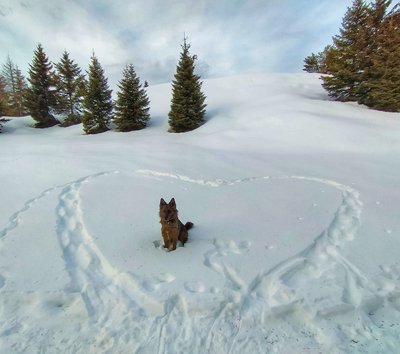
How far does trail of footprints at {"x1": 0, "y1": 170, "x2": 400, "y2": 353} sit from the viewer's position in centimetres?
256

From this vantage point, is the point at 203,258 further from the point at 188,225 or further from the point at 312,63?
the point at 312,63

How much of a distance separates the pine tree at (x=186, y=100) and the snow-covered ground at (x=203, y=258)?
9.48 metres

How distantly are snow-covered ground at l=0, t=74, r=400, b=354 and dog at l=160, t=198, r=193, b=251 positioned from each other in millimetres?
165

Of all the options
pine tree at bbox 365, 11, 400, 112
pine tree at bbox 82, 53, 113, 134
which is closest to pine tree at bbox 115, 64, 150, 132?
pine tree at bbox 82, 53, 113, 134

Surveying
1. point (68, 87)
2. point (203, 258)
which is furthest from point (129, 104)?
point (203, 258)

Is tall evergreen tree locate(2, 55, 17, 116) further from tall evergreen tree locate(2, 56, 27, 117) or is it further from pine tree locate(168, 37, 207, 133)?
pine tree locate(168, 37, 207, 133)

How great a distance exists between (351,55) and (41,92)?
2717cm

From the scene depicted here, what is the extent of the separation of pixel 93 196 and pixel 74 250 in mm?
2245

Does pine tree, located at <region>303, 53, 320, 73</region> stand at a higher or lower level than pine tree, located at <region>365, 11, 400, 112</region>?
higher

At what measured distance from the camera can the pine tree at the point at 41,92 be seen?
24.2 meters

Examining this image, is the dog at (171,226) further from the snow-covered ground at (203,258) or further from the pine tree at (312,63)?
the pine tree at (312,63)

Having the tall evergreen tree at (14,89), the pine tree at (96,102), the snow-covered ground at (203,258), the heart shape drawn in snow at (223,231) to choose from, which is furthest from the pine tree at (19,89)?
the heart shape drawn in snow at (223,231)

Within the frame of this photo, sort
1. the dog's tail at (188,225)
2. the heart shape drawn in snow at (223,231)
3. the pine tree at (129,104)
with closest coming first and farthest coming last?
the heart shape drawn in snow at (223,231), the dog's tail at (188,225), the pine tree at (129,104)

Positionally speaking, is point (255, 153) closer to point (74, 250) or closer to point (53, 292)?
point (74, 250)
